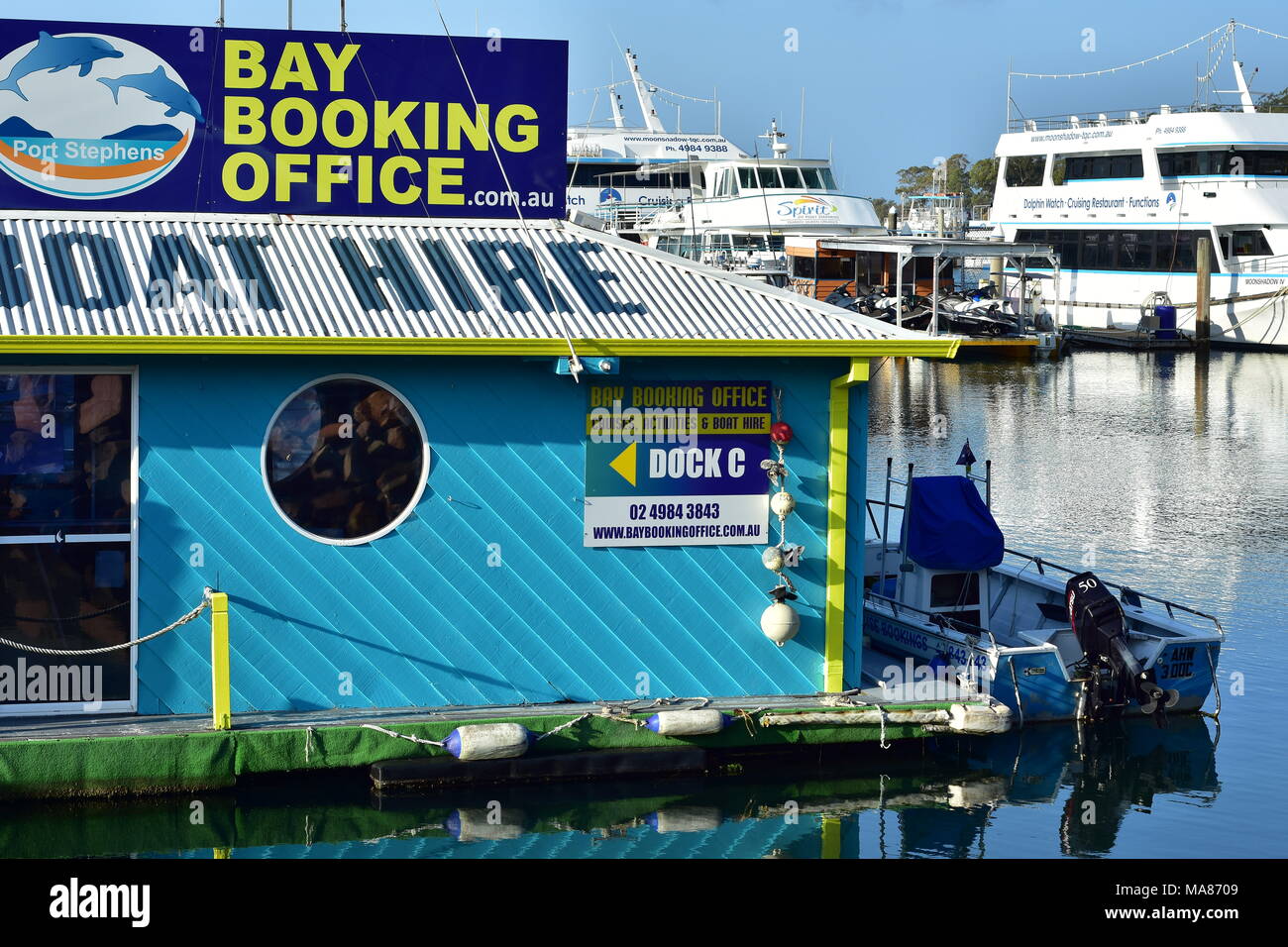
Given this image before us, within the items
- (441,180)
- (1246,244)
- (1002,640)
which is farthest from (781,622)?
(1246,244)

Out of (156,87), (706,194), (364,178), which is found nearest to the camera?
(156,87)

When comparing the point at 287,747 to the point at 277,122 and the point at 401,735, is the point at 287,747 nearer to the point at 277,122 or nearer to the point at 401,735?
the point at 401,735

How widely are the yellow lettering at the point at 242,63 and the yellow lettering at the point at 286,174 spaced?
621 mm

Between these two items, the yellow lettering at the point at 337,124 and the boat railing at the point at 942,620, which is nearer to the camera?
the yellow lettering at the point at 337,124

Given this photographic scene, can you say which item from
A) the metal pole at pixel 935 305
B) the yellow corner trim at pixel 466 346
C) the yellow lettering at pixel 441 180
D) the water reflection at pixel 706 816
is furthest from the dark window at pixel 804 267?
the yellow corner trim at pixel 466 346

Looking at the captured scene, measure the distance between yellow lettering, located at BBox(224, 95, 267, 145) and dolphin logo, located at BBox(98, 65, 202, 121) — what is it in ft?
1.19

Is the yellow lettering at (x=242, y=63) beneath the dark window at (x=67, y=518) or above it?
above

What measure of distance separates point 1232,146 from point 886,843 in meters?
48.5

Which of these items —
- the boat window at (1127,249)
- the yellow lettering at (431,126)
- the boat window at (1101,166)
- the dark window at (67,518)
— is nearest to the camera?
the dark window at (67,518)

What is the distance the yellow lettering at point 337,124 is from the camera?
13383 mm

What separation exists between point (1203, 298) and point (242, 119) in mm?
47556

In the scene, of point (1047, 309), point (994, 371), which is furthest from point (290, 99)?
point (1047, 309)

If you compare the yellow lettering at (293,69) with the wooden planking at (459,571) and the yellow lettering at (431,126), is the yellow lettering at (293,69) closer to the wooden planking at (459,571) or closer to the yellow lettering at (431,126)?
the yellow lettering at (431,126)

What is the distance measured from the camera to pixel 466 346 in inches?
478
